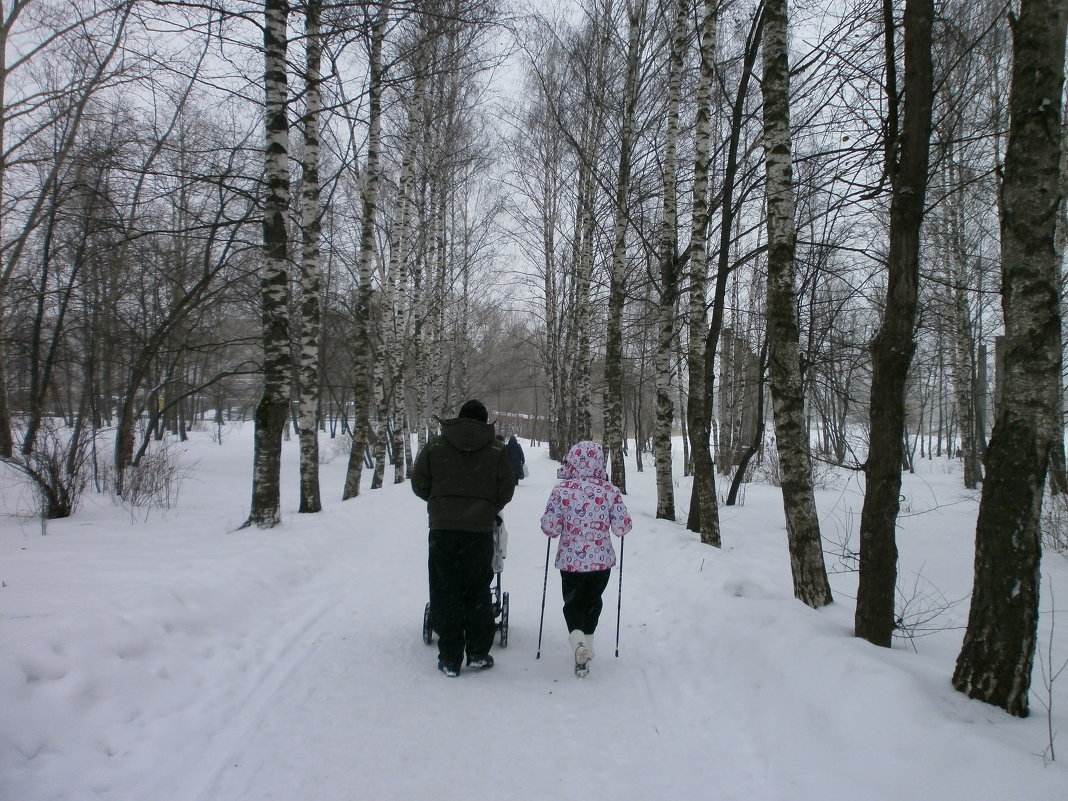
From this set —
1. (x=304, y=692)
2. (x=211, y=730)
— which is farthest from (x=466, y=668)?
(x=211, y=730)

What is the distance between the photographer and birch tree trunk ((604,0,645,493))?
11.7 metres

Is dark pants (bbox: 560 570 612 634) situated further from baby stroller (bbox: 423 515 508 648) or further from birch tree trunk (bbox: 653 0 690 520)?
birch tree trunk (bbox: 653 0 690 520)

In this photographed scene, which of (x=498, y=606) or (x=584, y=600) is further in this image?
(x=498, y=606)

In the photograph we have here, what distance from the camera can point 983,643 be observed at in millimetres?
3168

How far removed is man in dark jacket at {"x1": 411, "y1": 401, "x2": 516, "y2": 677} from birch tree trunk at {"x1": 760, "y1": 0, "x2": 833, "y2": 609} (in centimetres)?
255

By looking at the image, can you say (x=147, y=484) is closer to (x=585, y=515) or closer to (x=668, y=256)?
(x=585, y=515)

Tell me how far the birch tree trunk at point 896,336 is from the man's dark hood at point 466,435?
9.00 feet

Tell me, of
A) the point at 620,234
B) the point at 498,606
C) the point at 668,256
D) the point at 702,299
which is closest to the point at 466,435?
the point at 498,606

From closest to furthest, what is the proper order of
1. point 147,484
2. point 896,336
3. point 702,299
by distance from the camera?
point 896,336 → point 702,299 → point 147,484

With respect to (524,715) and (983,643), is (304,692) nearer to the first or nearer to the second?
(524,715)

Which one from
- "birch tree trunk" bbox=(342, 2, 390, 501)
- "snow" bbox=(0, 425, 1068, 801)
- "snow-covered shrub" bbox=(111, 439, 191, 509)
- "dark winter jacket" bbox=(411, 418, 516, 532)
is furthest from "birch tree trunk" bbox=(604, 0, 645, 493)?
"snow-covered shrub" bbox=(111, 439, 191, 509)

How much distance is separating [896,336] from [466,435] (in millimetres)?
3091

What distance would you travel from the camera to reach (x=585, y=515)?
4.76 metres

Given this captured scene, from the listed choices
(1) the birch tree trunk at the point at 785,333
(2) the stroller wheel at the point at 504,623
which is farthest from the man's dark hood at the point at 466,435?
(1) the birch tree trunk at the point at 785,333
